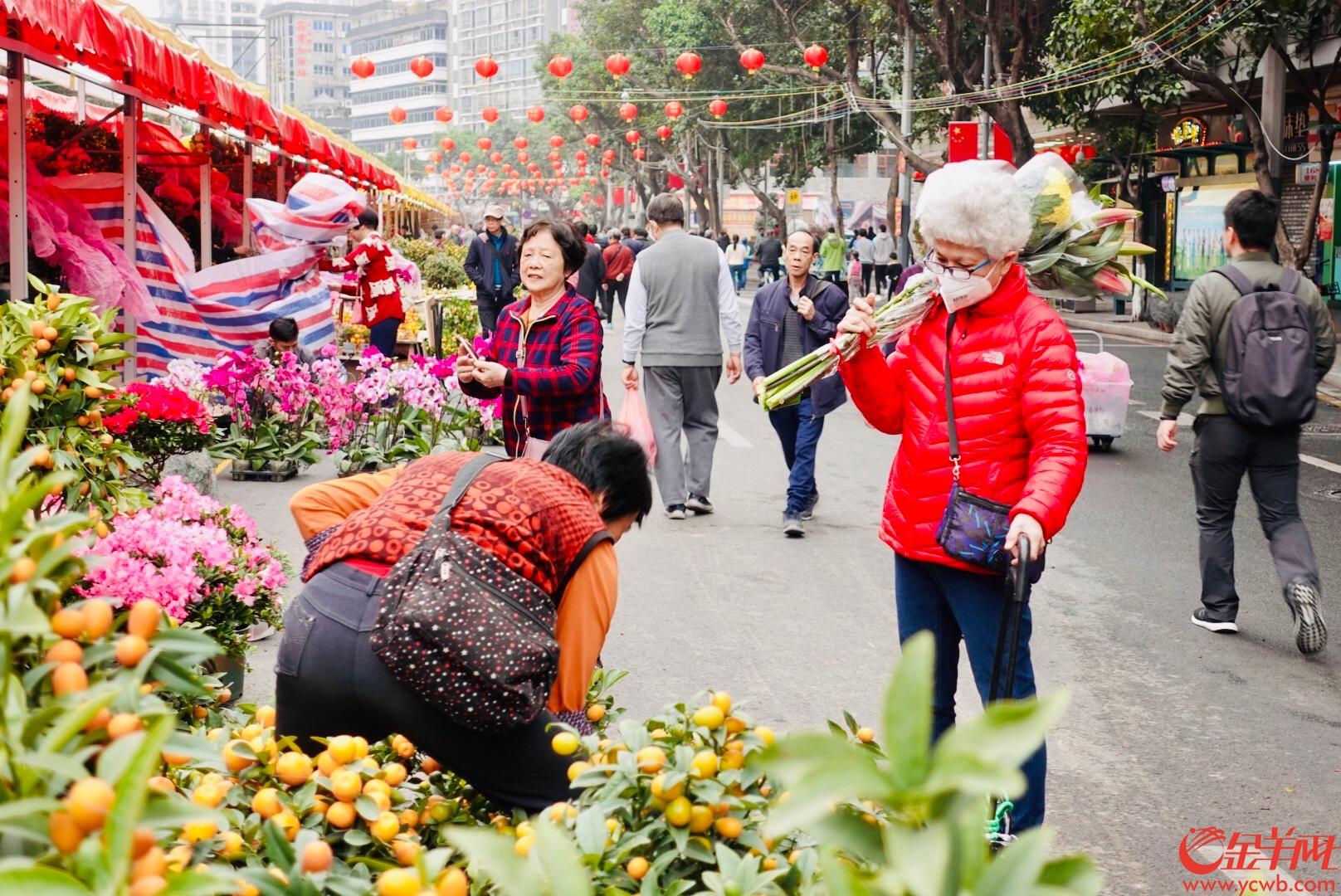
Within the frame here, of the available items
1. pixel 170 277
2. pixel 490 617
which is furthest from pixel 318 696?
pixel 170 277

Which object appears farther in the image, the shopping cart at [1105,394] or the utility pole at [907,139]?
the utility pole at [907,139]

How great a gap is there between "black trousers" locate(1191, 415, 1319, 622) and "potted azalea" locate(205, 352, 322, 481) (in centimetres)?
594

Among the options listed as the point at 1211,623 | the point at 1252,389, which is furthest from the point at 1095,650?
the point at 1252,389

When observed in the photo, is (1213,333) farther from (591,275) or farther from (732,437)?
(591,275)

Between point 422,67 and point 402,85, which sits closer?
point 422,67

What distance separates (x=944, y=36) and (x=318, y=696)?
25.2m

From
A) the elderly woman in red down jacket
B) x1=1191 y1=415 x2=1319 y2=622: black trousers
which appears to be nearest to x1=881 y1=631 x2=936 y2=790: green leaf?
the elderly woman in red down jacket

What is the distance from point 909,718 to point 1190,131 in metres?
29.5

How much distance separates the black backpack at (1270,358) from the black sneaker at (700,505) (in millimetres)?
3616

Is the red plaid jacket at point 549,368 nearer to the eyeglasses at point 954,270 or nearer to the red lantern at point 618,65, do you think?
the eyeglasses at point 954,270

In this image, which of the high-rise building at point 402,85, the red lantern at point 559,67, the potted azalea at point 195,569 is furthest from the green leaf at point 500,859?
the high-rise building at point 402,85

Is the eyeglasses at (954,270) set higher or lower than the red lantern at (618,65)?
lower

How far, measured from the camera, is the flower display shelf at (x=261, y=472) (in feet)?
32.1

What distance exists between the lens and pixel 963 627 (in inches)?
149
